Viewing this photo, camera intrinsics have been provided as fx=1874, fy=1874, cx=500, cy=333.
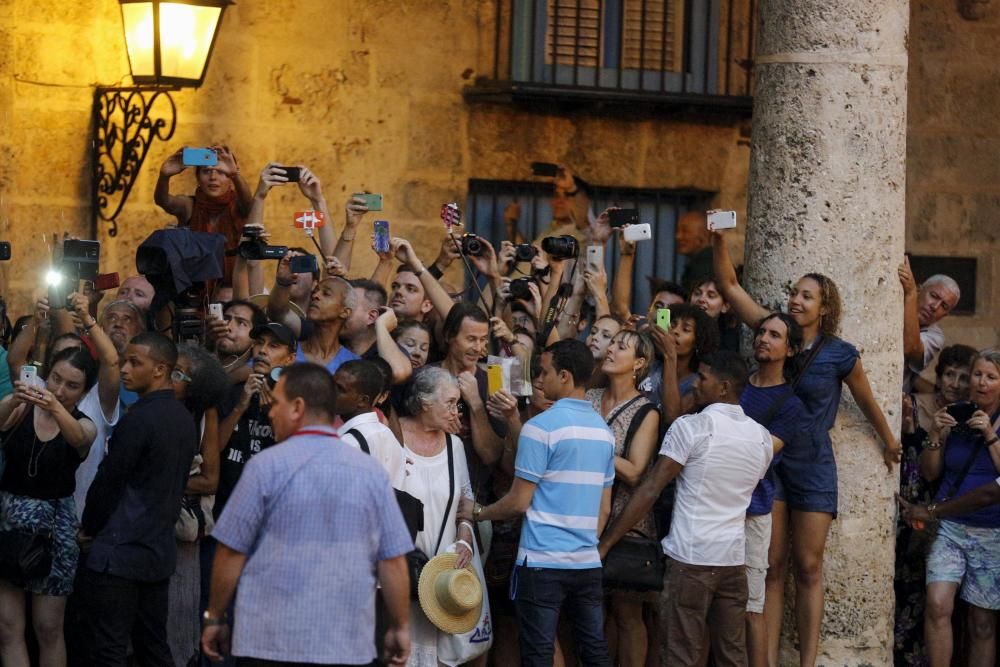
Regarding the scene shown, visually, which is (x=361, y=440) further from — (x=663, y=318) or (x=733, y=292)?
(x=733, y=292)

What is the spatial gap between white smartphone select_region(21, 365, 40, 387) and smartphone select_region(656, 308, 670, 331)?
2.77 meters

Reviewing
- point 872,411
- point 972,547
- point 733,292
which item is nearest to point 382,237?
point 733,292

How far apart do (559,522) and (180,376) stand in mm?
1745

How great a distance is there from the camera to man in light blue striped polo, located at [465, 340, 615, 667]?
7.79m

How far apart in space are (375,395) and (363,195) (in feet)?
6.83

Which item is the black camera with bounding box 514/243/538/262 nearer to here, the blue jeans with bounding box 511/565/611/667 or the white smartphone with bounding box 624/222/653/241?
the white smartphone with bounding box 624/222/653/241

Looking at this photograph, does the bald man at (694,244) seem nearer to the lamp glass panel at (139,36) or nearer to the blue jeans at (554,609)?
the blue jeans at (554,609)

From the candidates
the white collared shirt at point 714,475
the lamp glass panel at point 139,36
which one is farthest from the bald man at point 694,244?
the lamp glass panel at point 139,36

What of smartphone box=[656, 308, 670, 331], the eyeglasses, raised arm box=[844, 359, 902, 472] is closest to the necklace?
the eyeglasses

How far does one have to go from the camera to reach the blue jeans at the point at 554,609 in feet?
25.5

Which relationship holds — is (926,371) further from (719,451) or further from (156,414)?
(156,414)

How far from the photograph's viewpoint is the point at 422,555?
7785 millimetres

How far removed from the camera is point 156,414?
7.54 m

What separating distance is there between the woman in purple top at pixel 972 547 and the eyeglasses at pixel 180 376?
12.1ft
